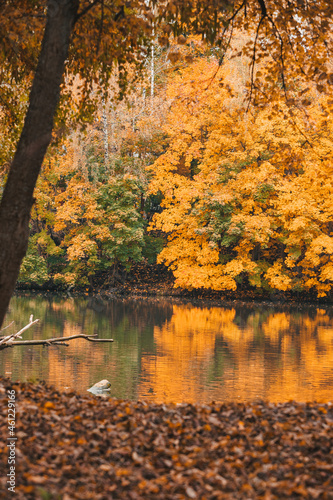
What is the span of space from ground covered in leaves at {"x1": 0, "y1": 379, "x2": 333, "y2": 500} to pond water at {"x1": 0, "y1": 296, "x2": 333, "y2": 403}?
2191 millimetres

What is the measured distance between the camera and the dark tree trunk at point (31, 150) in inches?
232

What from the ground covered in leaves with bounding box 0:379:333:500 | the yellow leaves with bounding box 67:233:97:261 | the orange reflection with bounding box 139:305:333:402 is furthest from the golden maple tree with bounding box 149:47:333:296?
the ground covered in leaves with bounding box 0:379:333:500

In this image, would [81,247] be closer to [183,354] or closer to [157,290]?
[157,290]

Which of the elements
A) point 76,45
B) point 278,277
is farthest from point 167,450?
point 278,277

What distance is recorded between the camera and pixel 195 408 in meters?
6.54

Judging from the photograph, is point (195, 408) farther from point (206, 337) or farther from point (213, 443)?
point (206, 337)

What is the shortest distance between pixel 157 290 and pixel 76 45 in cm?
2775

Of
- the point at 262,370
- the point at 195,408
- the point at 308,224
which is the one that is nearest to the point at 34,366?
the point at 262,370

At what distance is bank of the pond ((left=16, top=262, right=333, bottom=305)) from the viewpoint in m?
33.8

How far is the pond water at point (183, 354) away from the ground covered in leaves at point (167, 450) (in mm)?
2191

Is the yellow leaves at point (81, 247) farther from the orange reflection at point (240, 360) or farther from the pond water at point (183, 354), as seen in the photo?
the orange reflection at point (240, 360)

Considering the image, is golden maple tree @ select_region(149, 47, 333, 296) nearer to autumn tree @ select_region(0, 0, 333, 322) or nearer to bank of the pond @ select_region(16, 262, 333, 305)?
bank of the pond @ select_region(16, 262, 333, 305)

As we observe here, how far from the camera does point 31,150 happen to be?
6.02 metres

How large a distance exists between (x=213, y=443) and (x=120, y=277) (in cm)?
3168
